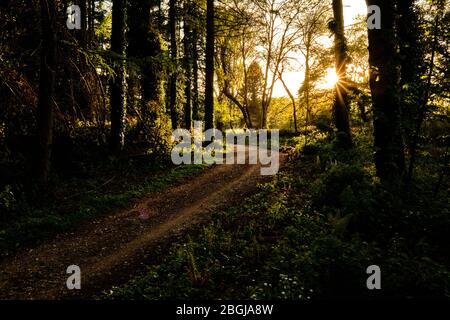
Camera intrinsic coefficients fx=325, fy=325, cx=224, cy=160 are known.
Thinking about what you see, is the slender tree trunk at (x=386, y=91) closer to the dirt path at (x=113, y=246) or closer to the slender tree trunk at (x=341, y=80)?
the dirt path at (x=113, y=246)

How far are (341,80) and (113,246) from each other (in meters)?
11.7

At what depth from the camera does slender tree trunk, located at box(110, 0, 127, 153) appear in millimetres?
13914

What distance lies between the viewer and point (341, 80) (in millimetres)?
14484

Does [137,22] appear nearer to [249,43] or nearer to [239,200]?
[239,200]

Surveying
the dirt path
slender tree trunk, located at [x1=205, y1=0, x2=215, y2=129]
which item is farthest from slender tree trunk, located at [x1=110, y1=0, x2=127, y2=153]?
slender tree trunk, located at [x1=205, y1=0, x2=215, y2=129]

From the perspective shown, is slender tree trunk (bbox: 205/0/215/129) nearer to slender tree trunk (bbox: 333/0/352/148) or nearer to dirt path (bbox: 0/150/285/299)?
Answer: slender tree trunk (bbox: 333/0/352/148)

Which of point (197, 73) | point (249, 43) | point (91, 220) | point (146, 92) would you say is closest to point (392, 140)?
point (91, 220)

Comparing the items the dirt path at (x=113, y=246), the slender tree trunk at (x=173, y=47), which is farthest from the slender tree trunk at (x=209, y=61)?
the dirt path at (x=113, y=246)

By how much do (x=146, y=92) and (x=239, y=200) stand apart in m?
9.51

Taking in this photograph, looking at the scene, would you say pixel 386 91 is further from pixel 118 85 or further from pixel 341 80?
pixel 118 85

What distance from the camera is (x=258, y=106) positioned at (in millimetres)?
57750

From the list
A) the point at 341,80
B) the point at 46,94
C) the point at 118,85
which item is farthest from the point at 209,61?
the point at 46,94

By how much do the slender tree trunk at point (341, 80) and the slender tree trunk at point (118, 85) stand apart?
9.08m
